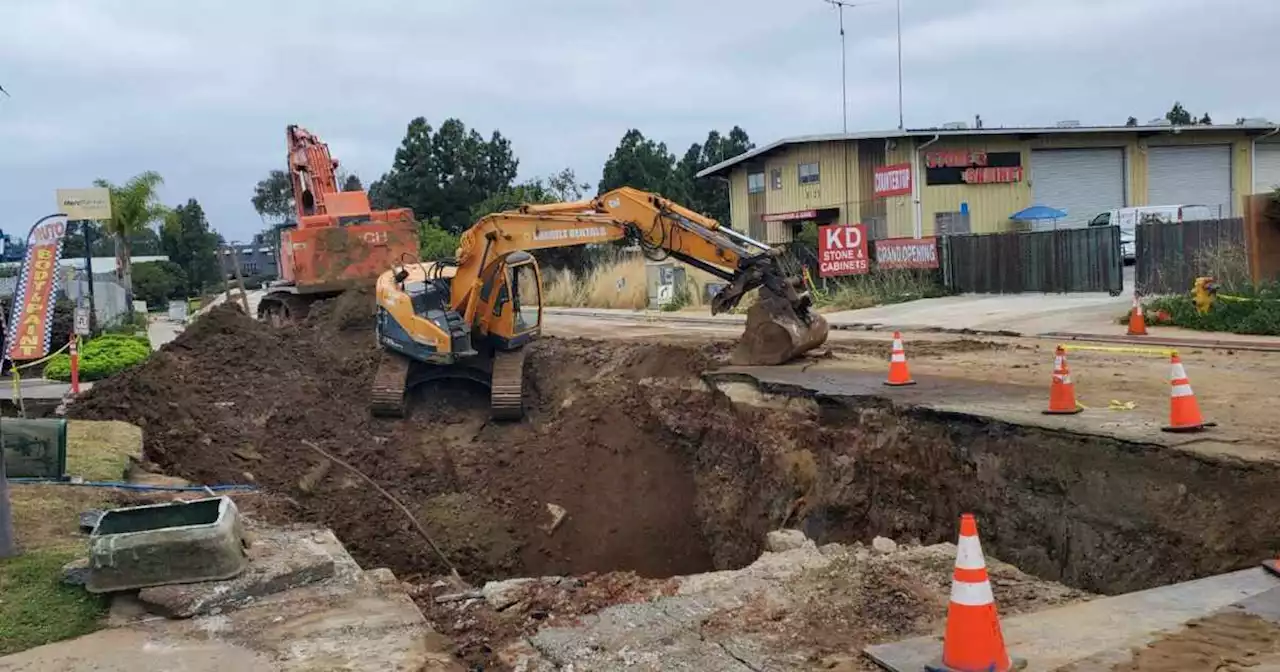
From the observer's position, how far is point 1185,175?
104 feet

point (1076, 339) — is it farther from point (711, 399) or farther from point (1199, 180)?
point (1199, 180)

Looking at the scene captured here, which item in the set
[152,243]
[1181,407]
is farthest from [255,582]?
[152,243]

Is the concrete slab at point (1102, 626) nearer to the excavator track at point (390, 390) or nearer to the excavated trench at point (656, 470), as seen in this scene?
the excavated trench at point (656, 470)

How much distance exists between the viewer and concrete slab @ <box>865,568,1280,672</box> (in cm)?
423

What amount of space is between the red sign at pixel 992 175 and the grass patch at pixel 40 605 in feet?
90.7

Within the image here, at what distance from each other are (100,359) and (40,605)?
14.2 metres

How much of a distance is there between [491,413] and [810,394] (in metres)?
4.78

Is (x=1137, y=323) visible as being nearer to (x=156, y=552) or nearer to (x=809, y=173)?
(x=156, y=552)

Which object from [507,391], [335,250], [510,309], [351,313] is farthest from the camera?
[335,250]

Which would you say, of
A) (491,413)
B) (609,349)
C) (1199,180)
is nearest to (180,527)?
(491,413)

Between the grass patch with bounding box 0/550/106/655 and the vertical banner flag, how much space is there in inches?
242

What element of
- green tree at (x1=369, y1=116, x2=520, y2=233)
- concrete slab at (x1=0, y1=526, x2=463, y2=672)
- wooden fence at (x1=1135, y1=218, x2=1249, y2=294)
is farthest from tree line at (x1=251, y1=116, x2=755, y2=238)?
concrete slab at (x1=0, y1=526, x2=463, y2=672)

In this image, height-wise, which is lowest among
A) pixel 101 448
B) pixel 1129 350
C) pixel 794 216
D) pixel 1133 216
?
pixel 101 448

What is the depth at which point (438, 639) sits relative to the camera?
5.11 metres
